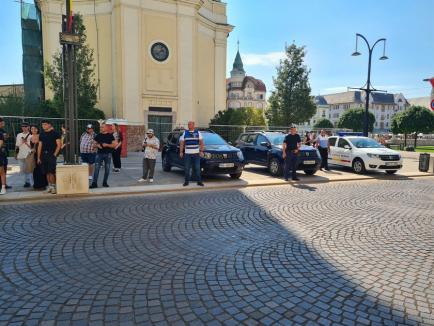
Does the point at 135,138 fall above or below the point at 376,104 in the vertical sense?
below

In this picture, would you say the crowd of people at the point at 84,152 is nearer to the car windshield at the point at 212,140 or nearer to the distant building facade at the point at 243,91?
the car windshield at the point at 212,140

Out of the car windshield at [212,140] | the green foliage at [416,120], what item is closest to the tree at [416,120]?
the green foliage at [416,120]

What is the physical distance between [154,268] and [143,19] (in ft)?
92.5

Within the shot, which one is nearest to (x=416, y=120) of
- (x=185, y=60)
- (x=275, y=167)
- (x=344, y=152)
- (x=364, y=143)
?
(x=185, y=60)

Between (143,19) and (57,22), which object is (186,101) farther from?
(57,22)

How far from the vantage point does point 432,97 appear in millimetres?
13164

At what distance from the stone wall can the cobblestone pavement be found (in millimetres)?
19452

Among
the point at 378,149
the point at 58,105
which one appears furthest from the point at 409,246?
the point at 58,105

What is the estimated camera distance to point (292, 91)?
28047mm

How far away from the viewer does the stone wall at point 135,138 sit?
27000mm

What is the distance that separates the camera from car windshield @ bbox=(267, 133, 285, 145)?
13.7 metres

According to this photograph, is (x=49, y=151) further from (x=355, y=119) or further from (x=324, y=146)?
(x=355, y=119)

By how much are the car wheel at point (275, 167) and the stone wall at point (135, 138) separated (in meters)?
16.1

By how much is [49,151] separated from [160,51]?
22968 mm
